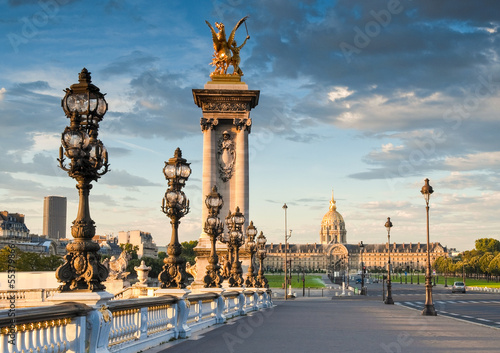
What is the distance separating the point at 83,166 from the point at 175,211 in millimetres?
8793

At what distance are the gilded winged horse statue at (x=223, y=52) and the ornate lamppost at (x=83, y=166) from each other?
3999 cm

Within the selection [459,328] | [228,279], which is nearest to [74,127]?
[459,328]

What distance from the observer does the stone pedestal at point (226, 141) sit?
4994cm

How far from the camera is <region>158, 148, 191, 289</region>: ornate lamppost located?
66.0 ft

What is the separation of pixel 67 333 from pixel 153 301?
5678 millimetres

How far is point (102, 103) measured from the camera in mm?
12938

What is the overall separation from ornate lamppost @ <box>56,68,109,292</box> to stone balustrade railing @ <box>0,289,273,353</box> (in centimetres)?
66

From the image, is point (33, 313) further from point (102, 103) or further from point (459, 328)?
point (459, 328)

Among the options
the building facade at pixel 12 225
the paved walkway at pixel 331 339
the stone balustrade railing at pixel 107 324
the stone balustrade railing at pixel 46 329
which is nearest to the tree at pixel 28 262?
the building facade at pixel 12 225

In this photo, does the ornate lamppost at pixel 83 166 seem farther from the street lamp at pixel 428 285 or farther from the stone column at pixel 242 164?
the stone column at pixel 242 164

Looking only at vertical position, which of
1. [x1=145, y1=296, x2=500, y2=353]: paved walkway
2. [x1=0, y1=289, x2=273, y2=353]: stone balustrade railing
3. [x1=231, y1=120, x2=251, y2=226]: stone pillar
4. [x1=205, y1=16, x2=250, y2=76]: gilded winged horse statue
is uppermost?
[x1=205, y1=16, x2=250, y2=76]: gilded winged horse statue

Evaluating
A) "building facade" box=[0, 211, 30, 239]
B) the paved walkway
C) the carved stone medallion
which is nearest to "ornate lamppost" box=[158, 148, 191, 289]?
the paved walkway

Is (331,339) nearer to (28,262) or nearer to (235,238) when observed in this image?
(235,238)

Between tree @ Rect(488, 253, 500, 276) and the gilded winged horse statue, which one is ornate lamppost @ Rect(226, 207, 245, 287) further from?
tree @ Rect(488, 253, 500, 276)
